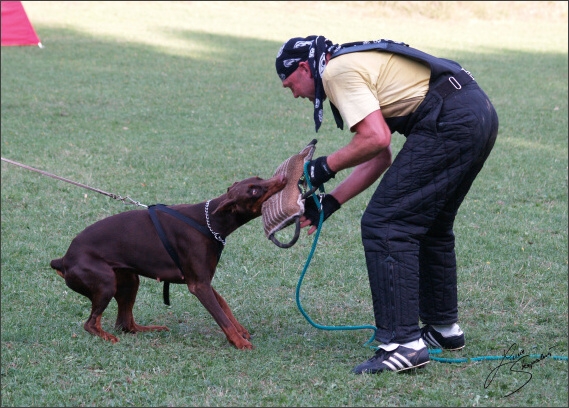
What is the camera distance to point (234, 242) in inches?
273

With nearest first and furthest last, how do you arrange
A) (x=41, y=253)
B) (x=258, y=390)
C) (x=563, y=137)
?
(x=258, y=390)
(x=41, y=253)
(x=563, y=137)

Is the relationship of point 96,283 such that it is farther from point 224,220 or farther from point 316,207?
point 316,207

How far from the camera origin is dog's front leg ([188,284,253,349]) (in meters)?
4.75

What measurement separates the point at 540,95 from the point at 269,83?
515cm

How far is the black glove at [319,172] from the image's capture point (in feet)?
13.8

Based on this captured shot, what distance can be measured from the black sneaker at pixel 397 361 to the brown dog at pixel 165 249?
845 mm

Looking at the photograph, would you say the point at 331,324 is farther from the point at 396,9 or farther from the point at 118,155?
the point at 396,9

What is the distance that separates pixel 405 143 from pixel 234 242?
3.00 meters

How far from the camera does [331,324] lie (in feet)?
17.3

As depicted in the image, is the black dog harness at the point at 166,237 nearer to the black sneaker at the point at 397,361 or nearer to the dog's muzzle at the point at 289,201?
the dog's muzzle at the point at 289,201

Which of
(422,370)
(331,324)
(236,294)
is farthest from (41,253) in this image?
(422,370)

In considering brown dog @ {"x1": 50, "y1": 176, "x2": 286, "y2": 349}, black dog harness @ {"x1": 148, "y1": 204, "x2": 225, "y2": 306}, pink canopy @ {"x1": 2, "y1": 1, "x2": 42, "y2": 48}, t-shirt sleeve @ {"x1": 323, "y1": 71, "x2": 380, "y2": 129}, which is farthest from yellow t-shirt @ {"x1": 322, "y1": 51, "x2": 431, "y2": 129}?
pink canopy @ {"x1": 2, "y1": 1, "x2": 42, "y2": 48}

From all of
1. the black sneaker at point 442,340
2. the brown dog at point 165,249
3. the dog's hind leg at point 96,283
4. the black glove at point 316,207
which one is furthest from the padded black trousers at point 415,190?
the dog's hind leg at point 96,283
